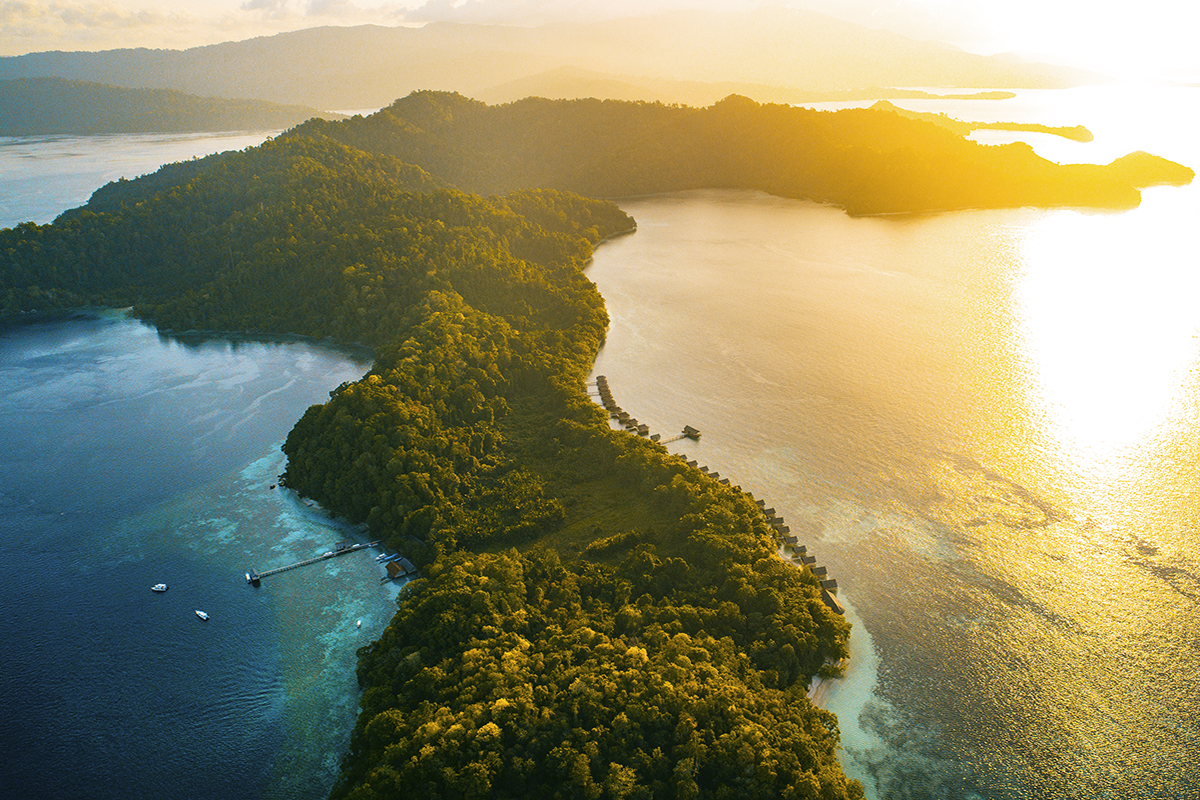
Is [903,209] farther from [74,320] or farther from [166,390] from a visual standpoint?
[74,320]

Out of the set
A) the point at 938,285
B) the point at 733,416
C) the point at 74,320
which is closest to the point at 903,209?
the point at 938,285

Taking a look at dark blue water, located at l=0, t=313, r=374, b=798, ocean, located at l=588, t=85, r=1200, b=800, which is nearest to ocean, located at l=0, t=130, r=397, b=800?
dark blue water, located at l=0, t=313, r=374, b=798

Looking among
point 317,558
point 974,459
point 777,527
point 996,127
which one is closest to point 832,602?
point 777,527

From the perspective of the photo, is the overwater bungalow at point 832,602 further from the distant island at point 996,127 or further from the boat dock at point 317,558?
the distant island at point 996,127

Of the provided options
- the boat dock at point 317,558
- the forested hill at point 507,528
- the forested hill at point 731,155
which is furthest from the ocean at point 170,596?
the forested hill at point 731,155

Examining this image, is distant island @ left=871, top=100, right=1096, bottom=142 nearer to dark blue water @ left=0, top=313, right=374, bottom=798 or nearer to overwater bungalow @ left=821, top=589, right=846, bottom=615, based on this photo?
overwater bungalow @ left=821, top=589, right=846, bottom=615
